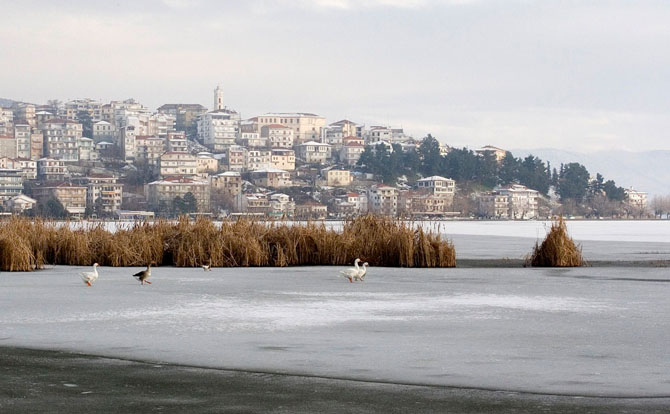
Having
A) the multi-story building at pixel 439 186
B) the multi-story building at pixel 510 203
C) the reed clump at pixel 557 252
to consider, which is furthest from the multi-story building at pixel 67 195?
the reed clump at pixel 557 252

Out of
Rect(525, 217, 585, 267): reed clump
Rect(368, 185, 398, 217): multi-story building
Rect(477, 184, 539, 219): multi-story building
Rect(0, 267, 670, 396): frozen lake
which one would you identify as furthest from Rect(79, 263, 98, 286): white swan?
Rect(477, 184, 539, 219): multi-story building

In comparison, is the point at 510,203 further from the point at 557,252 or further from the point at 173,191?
the point at 557,252

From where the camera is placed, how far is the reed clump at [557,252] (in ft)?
68.7

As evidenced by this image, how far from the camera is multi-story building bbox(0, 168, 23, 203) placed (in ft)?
606

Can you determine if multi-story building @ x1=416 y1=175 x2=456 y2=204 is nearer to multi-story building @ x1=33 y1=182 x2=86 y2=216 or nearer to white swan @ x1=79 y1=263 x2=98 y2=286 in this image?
multi-story building @ x1=33 y1=182 x2=86 y2=216

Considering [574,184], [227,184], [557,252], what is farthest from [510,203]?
[557,252]

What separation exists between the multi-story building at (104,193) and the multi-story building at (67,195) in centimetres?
162

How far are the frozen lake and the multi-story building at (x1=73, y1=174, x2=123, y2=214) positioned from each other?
158 meters

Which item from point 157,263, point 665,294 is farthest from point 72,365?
point 157,263

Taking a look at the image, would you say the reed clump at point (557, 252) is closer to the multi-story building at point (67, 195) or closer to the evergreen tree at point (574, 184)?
the multi-story building at point (67, 195)

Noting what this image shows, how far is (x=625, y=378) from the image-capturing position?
7594 mm

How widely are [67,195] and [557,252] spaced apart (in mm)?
162071

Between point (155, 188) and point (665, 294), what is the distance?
17063cm

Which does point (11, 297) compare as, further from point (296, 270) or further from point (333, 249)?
point (333, 249)
